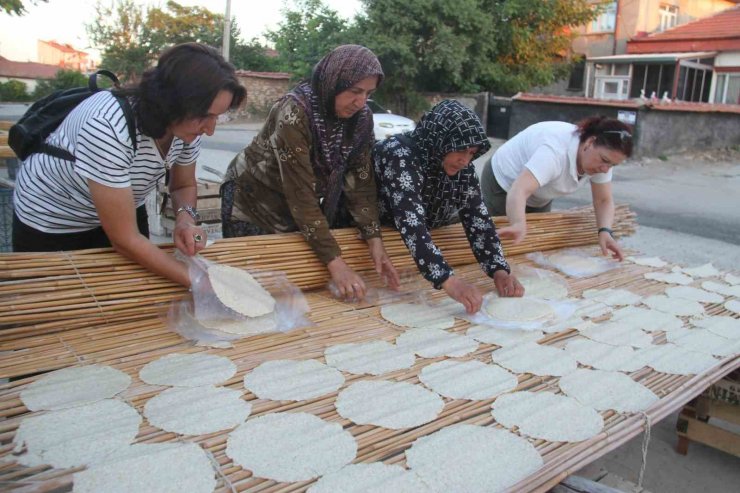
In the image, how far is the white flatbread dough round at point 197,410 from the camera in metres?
1.08

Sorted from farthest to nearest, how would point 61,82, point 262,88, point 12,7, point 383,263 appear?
point 61,82 → point 262,88 → point 12,7 → point 383,263

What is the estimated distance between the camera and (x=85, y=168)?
134 cm

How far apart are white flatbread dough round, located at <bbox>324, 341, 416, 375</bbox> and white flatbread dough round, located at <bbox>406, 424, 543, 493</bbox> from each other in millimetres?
291

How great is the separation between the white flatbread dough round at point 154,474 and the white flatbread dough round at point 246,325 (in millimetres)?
555

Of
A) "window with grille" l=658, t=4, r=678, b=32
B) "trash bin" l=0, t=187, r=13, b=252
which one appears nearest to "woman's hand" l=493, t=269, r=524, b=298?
"trash bin" l=0, t=187, r=13, b=252

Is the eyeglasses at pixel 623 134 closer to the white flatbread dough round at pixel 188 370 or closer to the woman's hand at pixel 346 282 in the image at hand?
the woman's hand at pixel 346 282

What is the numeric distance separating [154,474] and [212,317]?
67 centimetres

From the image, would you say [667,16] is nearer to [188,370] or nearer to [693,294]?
[693,294]

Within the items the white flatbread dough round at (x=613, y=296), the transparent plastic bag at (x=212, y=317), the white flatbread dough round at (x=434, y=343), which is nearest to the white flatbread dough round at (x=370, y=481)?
the white flatbread dough round at (x=434, y=343)

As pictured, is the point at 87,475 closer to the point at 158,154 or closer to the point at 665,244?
the point at 158,154

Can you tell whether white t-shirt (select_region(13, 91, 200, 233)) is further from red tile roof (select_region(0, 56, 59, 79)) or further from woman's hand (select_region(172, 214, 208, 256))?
red tile roof (select_region(0, 56, 59, 79))

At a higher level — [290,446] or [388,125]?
[388,125]

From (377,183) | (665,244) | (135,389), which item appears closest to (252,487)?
(135,389)

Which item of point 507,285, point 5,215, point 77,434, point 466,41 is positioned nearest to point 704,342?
point 507,285
